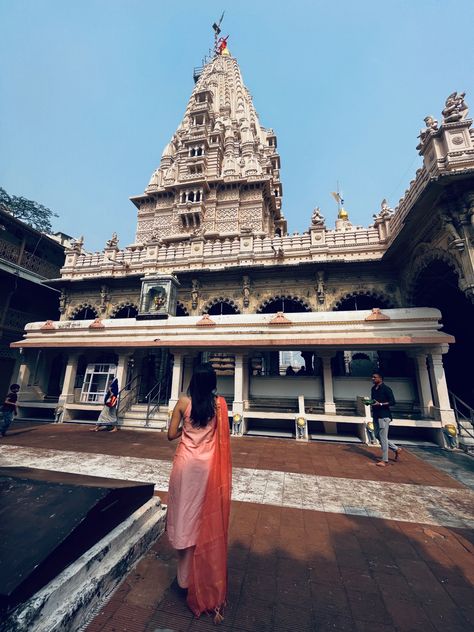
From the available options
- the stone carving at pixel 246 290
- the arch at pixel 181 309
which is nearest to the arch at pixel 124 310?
the arch at pixel 181 309

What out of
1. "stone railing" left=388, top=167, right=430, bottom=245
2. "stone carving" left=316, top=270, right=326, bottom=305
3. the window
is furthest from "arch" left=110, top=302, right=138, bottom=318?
"stone railing" left=388, top=167, right=430, bottom=245

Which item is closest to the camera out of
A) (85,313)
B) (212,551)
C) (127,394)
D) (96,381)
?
(212,551)

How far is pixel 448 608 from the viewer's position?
78.3 inches

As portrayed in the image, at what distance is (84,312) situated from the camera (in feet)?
53.3

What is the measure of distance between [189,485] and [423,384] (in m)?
9.23

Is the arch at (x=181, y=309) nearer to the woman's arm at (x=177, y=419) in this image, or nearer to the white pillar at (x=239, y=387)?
the white pillar at (x=239, y=387)

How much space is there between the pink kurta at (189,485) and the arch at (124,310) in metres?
14.0

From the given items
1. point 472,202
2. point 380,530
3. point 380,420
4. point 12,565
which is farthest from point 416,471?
point 472,202

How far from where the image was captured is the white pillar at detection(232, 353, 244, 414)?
8794mm

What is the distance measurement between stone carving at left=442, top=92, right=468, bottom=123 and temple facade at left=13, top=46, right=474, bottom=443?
0.04 m

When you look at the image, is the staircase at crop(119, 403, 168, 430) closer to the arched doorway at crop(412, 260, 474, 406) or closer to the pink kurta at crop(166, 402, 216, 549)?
the pink kurta at crop(166, 402, 216, 549)

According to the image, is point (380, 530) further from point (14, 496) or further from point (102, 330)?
point (102, 330)

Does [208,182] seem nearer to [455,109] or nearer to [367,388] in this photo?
[455,109]

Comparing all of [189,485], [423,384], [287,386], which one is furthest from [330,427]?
[189,485]
